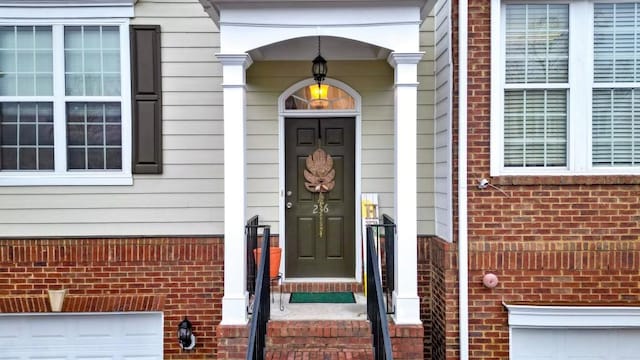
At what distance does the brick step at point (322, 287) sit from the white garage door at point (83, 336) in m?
1.50

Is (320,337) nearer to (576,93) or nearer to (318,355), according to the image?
(318,355)

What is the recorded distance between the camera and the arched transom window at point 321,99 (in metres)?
6.13

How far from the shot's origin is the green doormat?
5.54m

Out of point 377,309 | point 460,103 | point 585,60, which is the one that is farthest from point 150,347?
point 585,60

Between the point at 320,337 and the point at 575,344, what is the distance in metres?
2.61

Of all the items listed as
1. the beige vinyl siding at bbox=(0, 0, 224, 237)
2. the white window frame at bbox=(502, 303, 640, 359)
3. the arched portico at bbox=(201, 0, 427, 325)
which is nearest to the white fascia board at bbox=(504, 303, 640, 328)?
the white window frame at bbox=(502, 303, 640, 359)

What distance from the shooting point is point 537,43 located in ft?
16.8

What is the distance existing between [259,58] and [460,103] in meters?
2.39

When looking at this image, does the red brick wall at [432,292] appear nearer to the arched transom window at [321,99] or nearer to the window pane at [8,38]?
the arched transom window at [321,99]

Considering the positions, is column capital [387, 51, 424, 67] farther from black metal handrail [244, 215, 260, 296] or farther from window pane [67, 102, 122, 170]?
window pane [67, 102, 122, 170]

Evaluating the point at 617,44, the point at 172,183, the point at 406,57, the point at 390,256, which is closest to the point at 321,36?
the point at 406,57

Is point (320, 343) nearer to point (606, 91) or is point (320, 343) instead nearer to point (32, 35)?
point (606, 91)

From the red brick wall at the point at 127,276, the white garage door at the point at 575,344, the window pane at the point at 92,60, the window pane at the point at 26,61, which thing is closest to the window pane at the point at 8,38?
the window pane at the point at 26,61

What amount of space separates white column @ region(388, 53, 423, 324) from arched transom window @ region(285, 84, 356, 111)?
1.35 m
